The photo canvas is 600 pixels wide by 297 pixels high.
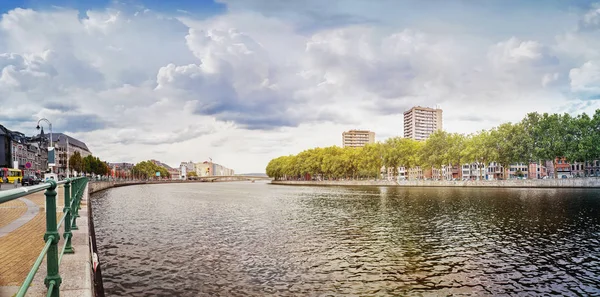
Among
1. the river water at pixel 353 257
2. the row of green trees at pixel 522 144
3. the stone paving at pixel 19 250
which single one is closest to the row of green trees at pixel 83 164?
the row of green trees at pixel 522 144

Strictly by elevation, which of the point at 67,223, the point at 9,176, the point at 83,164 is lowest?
the point at 67,223

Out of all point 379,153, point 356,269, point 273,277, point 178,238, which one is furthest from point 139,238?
point 379,153

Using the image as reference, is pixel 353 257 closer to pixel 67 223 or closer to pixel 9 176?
pixel 67 223

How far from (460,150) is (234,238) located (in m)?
117

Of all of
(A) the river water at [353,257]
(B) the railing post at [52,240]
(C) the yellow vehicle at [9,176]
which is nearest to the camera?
(B) the railing post at [52,240]

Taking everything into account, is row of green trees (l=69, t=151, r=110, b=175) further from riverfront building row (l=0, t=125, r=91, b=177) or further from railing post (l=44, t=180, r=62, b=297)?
railing post (l=44, t=180, r=62, b=297)

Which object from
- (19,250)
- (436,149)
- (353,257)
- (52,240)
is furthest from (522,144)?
(52,240)

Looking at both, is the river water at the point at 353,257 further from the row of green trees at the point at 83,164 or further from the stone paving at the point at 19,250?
the row of green trees at the point at 83,164

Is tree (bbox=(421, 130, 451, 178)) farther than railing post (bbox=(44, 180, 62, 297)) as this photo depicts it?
Yes

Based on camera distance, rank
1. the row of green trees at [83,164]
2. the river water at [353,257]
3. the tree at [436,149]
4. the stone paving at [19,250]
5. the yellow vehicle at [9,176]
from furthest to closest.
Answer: the row of green trees at [83,164]
the tree at [436,149]
the yellow vehicle at [9,176]
the river water at [353,257]
the stone paving at [19,250]

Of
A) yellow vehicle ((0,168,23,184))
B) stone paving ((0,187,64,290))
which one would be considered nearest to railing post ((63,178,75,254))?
stone paving ((0,187,64,290))

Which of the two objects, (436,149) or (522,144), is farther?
(436,149)

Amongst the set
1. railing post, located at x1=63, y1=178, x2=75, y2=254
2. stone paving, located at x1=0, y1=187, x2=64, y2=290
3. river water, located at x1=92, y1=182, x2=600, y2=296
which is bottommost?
river water, located at x1=92, y1=182, x2=600, y2=296

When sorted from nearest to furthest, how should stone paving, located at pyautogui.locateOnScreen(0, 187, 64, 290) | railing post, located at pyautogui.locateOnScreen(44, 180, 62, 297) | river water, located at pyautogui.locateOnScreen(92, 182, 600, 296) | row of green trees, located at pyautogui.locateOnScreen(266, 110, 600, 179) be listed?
1. railing post, located at pyautogui.locateOnScreen(44, 180, 62, 297)
2. stone paving, located at pyautogui.locateOnScreen(0, 187, 64, 290)
3. river water, located at pyautogui.locateOnScreen(92, 182, 600, 296)
4. row of green trees, located at pyautogui.locateOnScreen(266, 110, 600, 179)
